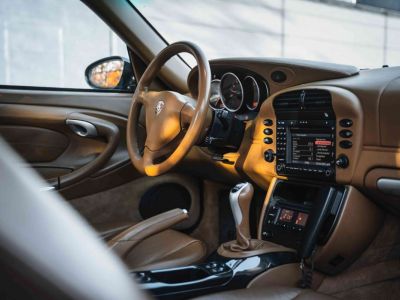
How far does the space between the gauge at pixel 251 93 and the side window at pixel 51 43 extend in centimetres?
61

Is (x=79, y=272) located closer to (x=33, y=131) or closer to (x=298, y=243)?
(x=298, y=243)

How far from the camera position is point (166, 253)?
167 centimetres

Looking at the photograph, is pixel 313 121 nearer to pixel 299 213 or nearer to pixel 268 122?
pixel 268 122

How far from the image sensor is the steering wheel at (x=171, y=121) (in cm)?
141

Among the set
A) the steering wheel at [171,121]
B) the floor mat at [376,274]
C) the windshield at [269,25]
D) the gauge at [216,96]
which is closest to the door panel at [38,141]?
the steering wheel at [171,121]

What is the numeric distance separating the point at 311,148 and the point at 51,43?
54.4 inches

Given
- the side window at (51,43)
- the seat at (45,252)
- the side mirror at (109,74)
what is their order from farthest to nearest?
1. the side mirror at (109,74)
2. the side window at (51,43)
3. the seat at (45,252)

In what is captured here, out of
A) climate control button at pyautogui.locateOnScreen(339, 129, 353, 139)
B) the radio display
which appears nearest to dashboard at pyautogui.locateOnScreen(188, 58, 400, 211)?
climate control button at pyautogui.locateOnScreen(339, 129, 353, 139)

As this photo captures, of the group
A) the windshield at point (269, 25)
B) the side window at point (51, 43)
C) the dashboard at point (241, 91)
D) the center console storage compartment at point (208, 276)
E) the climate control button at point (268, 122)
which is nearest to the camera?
the center console storage compartment at point (208, 276)

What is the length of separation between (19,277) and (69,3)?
1.96 meters

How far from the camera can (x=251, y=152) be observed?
5.89ft

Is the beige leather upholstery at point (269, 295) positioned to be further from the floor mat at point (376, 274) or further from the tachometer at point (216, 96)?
the tachometer at point (216, 96)

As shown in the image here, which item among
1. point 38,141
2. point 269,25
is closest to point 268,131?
point 38,141

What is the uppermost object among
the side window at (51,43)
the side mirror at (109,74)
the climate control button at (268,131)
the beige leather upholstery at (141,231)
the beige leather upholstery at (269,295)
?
the side window at (51,43)
